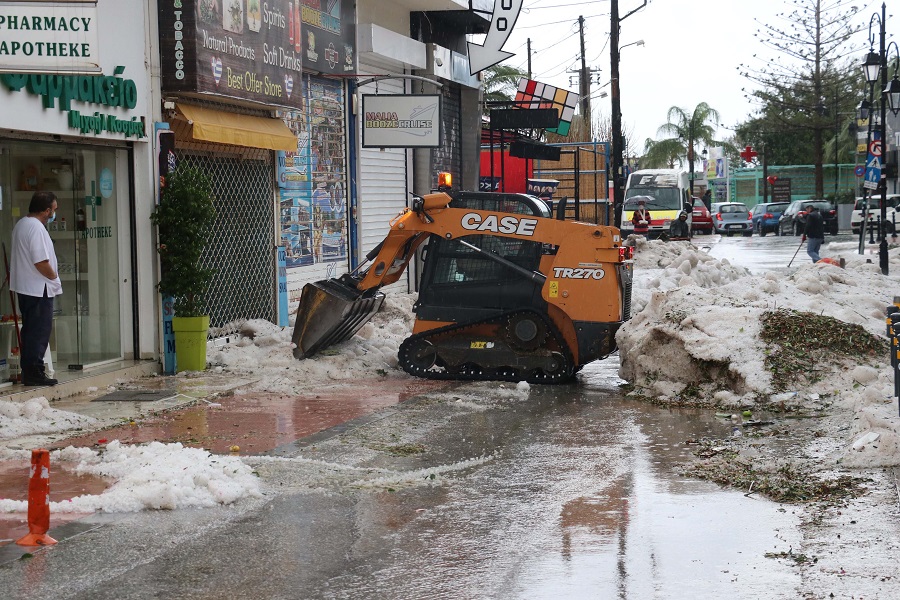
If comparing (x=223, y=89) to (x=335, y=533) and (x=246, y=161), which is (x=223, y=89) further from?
(x=335, y=533)

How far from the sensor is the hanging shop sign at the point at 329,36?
17219mm

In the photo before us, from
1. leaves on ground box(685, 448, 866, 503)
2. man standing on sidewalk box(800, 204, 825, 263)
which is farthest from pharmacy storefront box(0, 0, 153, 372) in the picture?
man standing on sidewalk box(800, 204, 825, 263)

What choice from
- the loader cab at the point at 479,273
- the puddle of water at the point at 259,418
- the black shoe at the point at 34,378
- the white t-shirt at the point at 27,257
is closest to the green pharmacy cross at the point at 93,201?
the white t-shirt at the point at 27,257

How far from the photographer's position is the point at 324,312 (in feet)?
42.3

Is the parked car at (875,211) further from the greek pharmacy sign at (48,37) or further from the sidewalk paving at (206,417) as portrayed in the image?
the greek pharmacy sign at (48,37)

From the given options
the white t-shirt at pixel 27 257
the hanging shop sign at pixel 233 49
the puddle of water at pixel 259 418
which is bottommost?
the puddle of water at pixel 259 418

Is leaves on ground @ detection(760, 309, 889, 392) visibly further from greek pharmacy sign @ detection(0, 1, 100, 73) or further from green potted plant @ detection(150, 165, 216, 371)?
greek pharmacy sign @ detection(0, 1, 100, 73)

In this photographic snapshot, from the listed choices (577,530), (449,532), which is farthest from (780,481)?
(449,532)

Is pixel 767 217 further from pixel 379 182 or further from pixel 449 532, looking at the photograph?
pixel 449 532

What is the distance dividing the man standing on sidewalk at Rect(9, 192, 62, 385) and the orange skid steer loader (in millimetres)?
2998

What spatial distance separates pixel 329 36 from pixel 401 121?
1.76 metres

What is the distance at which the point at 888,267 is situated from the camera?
27.0 metres

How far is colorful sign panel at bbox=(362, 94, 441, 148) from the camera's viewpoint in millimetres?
17734

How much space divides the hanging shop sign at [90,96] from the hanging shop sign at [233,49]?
0.82 m
